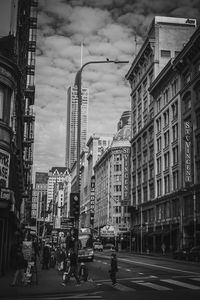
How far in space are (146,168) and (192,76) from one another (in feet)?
92.6

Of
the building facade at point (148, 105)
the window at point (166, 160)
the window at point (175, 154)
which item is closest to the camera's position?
the window at point (175, 154)

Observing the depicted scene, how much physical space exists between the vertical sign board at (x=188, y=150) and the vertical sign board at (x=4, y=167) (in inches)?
1718

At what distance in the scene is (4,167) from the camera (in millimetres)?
24625

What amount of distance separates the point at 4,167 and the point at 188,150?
44.8 metres

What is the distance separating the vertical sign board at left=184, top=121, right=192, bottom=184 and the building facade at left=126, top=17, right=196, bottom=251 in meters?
13.7

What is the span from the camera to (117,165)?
14025 centimetres

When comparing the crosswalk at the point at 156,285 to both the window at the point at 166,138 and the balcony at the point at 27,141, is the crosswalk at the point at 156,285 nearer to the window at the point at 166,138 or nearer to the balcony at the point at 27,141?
the balcony at the point at 27,141

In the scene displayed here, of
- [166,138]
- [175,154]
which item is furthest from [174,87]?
[175,154]

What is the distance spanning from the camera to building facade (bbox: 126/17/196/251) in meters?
88.4

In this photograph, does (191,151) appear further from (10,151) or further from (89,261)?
(10,151)

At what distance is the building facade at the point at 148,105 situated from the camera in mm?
88375

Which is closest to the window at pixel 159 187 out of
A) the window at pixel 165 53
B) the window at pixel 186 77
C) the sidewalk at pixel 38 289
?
the window at pixel 186 77


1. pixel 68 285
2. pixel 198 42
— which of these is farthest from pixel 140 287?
pixel 198 42

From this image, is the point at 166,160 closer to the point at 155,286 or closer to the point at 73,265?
the point at 73,265
